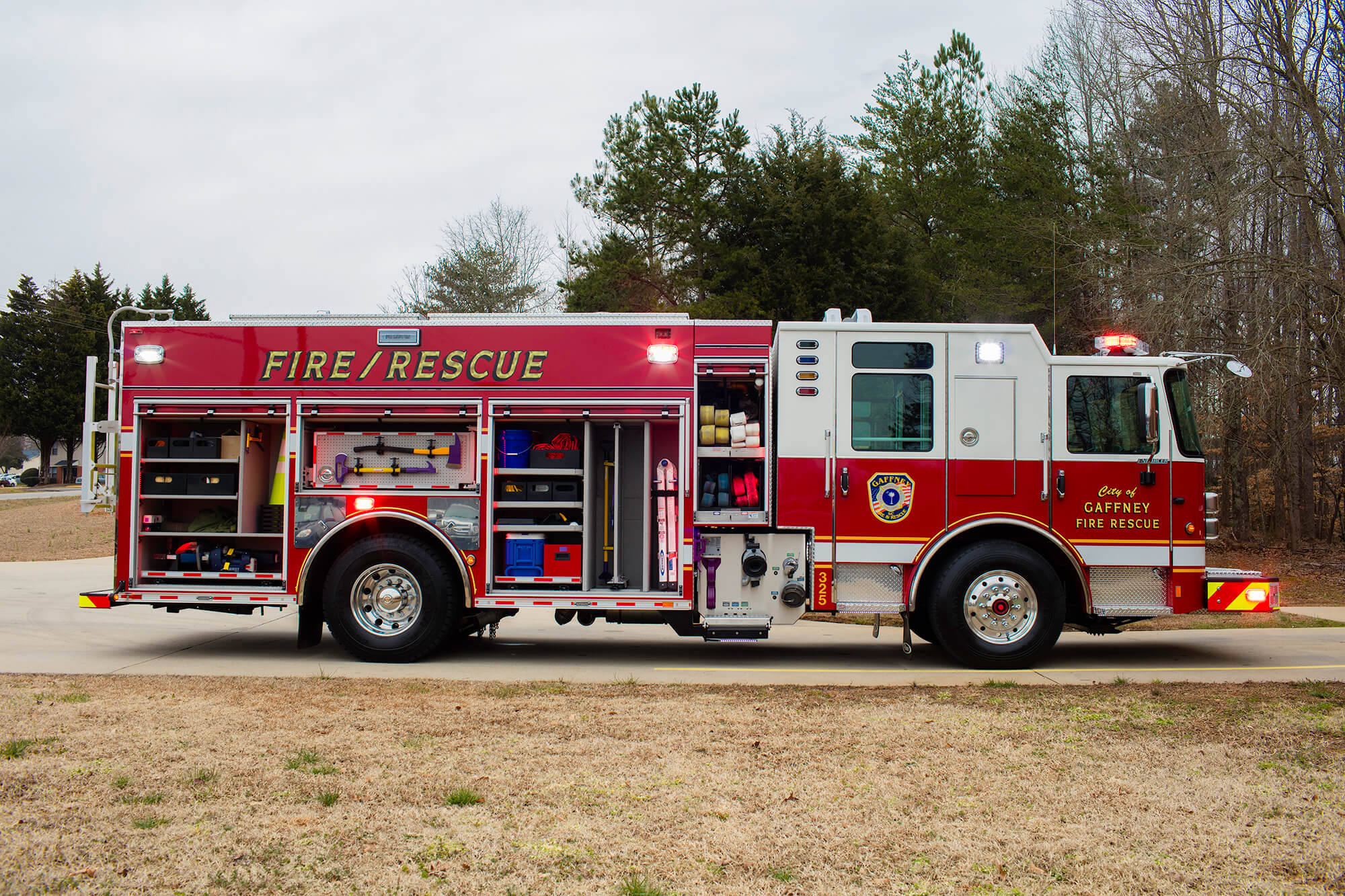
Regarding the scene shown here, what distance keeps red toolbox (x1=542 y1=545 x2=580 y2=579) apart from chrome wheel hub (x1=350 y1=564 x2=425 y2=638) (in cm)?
113

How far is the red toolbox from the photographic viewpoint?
830cm

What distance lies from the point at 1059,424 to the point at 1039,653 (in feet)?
6.35

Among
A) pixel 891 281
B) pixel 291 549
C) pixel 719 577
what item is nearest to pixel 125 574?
pixel 291 549

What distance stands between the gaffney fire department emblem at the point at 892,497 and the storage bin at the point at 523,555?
288 centimetres

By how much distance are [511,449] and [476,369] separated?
2.49 feet

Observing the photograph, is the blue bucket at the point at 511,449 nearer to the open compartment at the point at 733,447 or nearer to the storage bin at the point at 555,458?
the storage bin at the point at 555,458

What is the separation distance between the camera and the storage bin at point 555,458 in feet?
27.8

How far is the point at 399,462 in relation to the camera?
8414mm

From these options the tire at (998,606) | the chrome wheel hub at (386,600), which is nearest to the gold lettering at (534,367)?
the chrome wheel hub at (386,600)

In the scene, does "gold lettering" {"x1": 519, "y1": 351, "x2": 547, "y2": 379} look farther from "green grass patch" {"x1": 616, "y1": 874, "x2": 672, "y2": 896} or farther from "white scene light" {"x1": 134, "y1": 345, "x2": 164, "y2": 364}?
"green grass patch" {"x1": 616, "y1": 874, "x2": 672, "y2": 896}

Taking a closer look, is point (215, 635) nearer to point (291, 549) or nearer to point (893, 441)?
point (291, 549)

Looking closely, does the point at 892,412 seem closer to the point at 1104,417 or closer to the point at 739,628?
the point at 1104,417

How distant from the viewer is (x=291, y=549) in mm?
8297

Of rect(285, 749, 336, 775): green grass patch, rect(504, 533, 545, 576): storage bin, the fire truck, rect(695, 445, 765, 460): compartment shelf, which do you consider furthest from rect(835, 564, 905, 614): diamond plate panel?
rect(285, 749, 336, 775): green grass patch
